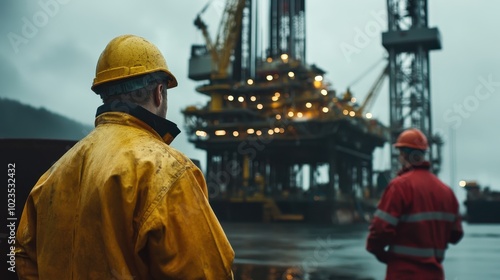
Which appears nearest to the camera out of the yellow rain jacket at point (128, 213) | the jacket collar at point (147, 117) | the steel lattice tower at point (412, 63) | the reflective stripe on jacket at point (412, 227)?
the yellow rain jacket at point (128, 213)

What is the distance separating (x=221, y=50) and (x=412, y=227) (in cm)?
5654

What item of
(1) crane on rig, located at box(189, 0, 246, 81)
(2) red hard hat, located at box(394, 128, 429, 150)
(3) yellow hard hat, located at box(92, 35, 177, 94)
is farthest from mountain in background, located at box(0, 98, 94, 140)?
(1) crane on rig, located at box(189, 0, 246, 81)

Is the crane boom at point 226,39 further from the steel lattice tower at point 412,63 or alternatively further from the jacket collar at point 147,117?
the jacket collar at point 147,117

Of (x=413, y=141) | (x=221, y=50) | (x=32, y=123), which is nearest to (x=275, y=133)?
(x=221, y=50)

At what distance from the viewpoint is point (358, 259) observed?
13.5 m

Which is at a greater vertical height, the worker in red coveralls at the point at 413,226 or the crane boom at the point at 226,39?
the crane boom at the point at 226,39

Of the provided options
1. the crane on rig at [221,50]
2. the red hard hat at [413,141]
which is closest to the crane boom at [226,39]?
the crane on rig at [221,50]

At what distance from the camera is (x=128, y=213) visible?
1.72 m

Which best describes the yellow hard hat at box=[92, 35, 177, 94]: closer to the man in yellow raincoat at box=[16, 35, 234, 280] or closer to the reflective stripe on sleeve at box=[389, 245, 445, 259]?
the man in yellow raincoat at box=[16, 35, 234, 280]

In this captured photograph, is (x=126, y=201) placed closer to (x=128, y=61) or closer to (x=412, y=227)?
(x=128, y=61)

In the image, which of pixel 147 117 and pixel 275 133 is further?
pixel 275 133

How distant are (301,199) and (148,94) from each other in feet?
156

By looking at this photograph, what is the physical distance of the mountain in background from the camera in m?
11.6

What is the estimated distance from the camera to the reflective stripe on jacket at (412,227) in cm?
369
